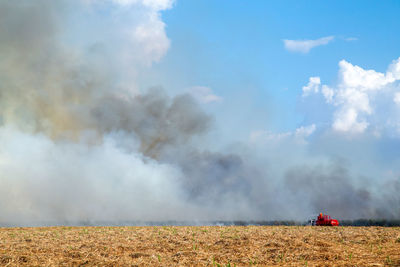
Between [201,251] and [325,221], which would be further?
[325,221]

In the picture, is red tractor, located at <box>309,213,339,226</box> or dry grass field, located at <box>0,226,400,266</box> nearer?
dry grass field, located at <box>0,226,400,266</box>

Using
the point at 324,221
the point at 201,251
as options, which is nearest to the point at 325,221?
the point at 324,221

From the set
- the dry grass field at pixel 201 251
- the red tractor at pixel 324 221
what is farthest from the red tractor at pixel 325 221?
the dry grass field at pixel 201 251

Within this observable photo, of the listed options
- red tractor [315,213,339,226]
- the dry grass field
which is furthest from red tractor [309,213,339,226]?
the dry grass field

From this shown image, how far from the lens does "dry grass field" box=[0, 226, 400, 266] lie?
722 inches

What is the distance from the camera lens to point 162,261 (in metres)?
18.7

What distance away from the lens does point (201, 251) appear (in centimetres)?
2091

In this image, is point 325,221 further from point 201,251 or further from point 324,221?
point 201,251

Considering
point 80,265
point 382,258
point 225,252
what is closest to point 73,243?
point 80,265

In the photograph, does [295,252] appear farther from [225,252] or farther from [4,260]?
[4,260]

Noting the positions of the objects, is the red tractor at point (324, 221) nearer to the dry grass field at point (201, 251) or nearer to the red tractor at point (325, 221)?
the red tractor at point (325, 221)

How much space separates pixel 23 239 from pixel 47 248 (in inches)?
197

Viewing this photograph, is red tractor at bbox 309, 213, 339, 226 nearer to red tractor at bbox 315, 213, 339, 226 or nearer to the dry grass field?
red tractor at bbox 315, 213, 339, 226

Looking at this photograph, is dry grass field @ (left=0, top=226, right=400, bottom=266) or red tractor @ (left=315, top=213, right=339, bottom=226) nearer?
dry grass field @ (left=0, top=226, right=400, bottom=266)
